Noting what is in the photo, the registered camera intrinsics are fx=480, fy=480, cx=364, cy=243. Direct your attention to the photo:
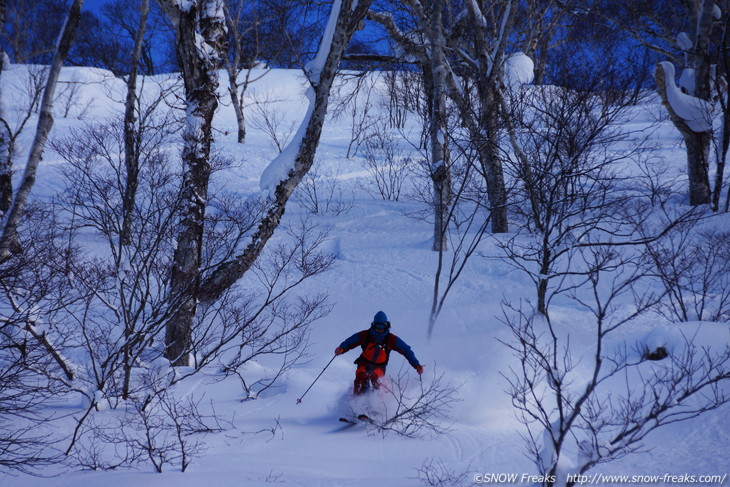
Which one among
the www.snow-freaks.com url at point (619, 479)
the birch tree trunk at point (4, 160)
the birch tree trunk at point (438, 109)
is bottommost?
the www.snow-freaks.com url at point (619, 479)

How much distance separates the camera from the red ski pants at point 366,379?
19.8ft

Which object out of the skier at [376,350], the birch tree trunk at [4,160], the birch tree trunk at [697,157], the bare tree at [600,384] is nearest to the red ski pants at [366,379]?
the skier at [376,350]

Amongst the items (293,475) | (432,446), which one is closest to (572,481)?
(432,446)

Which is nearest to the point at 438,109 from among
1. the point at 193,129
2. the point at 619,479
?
the point at 193,129

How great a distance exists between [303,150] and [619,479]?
5.67 m

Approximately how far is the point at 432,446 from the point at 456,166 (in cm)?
1099

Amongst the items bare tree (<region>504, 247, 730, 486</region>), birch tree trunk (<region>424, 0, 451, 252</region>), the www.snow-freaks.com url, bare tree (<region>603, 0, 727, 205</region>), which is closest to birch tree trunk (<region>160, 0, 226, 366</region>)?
the www.snow-freaks.com url

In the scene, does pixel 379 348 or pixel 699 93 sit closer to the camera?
pixel 379 348

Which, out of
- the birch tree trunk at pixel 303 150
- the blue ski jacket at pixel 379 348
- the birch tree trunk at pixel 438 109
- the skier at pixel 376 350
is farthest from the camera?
the birch tree trunk at pixel 438 109

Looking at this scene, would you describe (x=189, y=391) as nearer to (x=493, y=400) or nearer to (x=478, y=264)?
(x=493, y=400)

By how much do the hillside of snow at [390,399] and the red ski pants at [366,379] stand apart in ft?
0.62

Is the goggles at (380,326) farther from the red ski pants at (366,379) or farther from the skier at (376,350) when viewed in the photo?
the red ski pants at (366,379)

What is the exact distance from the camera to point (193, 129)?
6.93 m

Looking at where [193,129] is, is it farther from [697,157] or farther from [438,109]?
[697,157]
